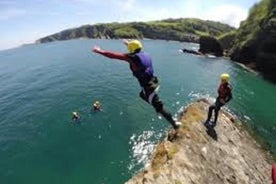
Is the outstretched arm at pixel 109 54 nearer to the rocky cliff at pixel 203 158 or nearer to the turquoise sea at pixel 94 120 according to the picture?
the rocky cliff at pixel 203 158

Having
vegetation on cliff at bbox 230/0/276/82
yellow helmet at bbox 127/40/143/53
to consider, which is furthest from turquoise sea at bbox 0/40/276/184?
yellow helmet at bbox 127/40/143/53

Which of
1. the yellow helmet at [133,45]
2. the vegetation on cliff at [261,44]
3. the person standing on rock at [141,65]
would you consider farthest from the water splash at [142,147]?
the vegetation on cliff at [261,44]

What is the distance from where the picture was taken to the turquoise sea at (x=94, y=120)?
3179 cm

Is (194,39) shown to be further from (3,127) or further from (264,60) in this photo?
(3,127)

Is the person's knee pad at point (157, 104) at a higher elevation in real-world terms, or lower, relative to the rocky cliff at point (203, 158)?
higher

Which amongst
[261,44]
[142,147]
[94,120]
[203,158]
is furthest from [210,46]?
[203,158]

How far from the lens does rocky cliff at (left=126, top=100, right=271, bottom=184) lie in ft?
51.6

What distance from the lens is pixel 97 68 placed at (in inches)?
3501

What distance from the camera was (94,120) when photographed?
4381cm

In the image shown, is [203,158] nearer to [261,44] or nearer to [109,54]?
[109,54]

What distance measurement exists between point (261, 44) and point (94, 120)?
5377 cm

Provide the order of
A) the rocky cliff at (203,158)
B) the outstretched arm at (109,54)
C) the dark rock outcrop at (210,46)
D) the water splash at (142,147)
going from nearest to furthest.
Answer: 1. the outstretched arm at (109,54)
2. the rocky cliff at (203,158)
3. the water splash at (142,147)
4. the dark rock outcrop at (210,46)

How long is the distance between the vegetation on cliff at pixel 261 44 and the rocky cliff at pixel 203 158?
171 ft

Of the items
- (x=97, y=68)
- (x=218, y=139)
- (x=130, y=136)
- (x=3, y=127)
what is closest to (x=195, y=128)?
(x=218, y=139)
